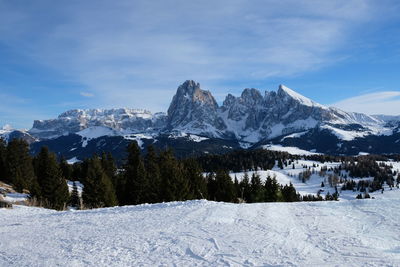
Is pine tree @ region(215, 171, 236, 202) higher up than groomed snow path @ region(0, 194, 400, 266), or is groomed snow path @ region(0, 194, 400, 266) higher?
groomed snow path @ region(0, 194, 400, 266)

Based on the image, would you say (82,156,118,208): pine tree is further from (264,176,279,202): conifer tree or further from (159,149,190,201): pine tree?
(264,176,279,202): conifer tree

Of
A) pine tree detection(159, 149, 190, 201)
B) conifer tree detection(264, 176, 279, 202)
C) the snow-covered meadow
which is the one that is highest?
the snow-covered meadow

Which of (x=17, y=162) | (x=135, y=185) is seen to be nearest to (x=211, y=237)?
(x=135, y=185)

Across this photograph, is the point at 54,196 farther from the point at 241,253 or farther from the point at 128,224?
the point at 241,253

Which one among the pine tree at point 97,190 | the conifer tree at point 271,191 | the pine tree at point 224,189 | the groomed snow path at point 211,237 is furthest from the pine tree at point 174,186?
the groomed snow path at point 211,237

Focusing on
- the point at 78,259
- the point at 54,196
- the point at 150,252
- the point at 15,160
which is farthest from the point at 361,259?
the point at 15,160

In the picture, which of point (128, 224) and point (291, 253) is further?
point (128, 224)

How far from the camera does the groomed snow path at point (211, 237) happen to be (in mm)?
7918

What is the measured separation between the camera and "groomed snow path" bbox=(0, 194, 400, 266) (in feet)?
26.0

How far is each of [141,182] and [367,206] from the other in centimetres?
4301

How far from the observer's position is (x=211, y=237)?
375 inches

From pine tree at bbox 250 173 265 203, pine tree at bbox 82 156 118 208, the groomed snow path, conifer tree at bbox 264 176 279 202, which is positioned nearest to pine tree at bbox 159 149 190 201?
pine tree at bbox 82 156 118 208

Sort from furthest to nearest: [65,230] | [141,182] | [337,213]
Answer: [141,182] < [337,213] < [65,230]

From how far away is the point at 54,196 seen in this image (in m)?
44.7
